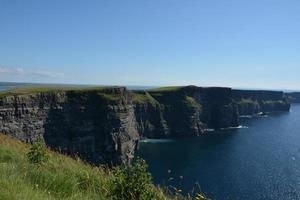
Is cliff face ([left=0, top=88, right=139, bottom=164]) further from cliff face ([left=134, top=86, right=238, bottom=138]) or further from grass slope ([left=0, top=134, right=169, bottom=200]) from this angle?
grass slope ([left=0, top=134, right=169, bottom=200])

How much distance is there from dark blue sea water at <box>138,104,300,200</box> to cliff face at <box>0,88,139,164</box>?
427 inches

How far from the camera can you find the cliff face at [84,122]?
4444 inches

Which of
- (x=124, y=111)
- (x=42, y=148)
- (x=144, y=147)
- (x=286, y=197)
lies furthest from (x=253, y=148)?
(x=42, y=148)

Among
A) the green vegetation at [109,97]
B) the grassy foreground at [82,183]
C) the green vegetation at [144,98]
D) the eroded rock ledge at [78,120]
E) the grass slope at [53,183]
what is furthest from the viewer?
the green vegetation at [144,98]

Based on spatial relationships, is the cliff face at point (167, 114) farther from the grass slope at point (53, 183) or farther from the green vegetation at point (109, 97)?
the grass slope at point (53, 183)

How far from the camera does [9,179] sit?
9258mm

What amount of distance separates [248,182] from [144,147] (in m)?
58.7

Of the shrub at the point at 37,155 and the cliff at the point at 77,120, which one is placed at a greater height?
the shrub at the point at 37,155

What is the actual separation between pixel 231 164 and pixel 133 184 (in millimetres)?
110402

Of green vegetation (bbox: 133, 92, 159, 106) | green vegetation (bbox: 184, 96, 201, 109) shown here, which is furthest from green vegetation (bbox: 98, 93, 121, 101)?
green vegetation (bbox: 184, 96, 201, 109)

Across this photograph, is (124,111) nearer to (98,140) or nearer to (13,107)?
(98,140)

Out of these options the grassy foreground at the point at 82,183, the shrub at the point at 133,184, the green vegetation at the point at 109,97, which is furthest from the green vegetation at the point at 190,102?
the shrub at the point at 133,184

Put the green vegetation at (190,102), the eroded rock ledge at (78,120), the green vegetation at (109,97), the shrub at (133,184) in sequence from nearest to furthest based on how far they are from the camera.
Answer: the shrub at (133,184), the eroded rock ledge at (78,120), the green vegetation at (109,97), the green vegetation at (190,102)

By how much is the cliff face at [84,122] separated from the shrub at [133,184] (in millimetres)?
101717
